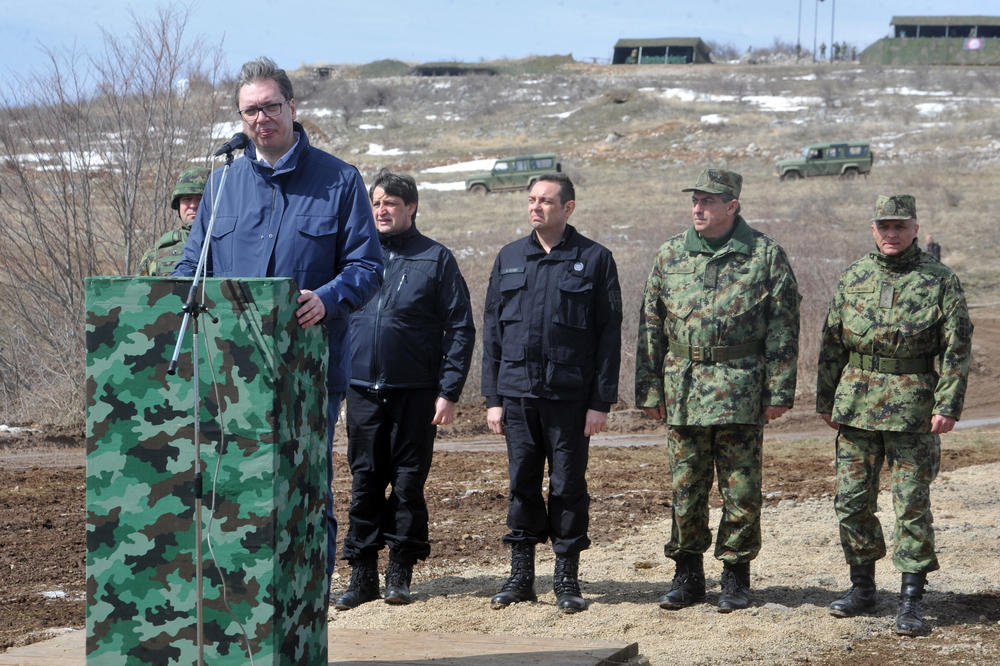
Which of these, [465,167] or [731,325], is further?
[465,167]

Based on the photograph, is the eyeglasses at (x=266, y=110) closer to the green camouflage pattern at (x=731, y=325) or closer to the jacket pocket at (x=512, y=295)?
the jacket pocket at (x=512, y=295)

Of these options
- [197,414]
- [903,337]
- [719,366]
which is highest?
[197,414]

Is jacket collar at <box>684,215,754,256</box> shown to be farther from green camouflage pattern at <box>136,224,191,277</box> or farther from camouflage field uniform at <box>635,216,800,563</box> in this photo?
green camouflage pattern at <box>136,224,191,277</box>

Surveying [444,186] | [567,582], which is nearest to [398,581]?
[567,582]

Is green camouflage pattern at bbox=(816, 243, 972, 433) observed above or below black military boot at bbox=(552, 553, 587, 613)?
above

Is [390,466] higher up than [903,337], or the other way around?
[903,337]

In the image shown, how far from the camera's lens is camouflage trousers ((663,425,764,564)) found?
5734 mm

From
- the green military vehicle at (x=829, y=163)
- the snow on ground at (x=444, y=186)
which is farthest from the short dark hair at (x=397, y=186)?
the snow on ground at (x=444, y=186)

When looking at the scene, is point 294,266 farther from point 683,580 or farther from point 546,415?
point 683,580

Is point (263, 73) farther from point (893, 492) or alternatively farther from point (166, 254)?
point (166, 254)

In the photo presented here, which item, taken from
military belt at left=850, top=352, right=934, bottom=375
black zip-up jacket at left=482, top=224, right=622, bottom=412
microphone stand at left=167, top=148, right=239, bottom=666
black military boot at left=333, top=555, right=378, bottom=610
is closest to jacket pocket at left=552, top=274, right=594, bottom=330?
black zip-up jacket at left=482, top=224, right=622, bottom=412

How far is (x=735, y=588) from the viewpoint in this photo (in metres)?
5.86

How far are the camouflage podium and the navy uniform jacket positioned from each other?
0.63 meters

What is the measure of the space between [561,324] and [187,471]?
2646mm
